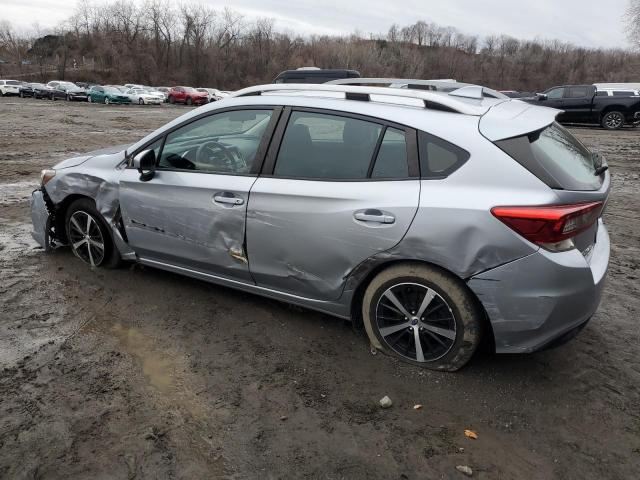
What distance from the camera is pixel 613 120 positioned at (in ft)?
71.1

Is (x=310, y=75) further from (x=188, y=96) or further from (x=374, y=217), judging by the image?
(x=188, y=96)

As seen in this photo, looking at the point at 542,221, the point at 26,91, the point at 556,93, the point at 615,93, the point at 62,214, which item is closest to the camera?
the point at 542,221

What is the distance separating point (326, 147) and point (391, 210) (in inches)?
26.5

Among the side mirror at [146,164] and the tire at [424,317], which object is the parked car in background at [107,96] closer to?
the side mirror at [146,164]

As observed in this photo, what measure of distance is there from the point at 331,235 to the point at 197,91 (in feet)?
140

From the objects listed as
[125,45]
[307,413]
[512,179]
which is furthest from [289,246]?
[125,45]

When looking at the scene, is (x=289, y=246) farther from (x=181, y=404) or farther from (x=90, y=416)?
(x=90, y=416)

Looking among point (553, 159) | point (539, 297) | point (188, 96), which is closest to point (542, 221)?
point (539, 297)

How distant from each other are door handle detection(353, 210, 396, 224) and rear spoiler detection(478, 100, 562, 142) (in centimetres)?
70

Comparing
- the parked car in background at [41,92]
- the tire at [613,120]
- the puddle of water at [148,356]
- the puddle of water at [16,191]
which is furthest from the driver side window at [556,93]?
the parked car in background at [41,92]

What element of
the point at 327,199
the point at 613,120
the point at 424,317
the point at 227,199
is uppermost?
the point at 613,120

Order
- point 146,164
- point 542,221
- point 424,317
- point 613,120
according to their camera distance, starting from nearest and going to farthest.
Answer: point 542,221, point 424,317, point 146,164, point 613,120

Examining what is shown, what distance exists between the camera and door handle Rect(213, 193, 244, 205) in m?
3.44

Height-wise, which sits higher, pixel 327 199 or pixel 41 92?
pixel 327 199
